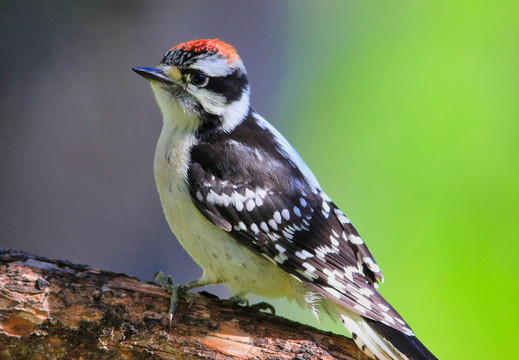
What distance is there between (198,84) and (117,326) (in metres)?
0.88

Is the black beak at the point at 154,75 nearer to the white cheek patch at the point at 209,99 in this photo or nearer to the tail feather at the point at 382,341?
the white cheek patch at the point at 209,99

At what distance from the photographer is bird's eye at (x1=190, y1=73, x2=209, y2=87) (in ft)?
6.15

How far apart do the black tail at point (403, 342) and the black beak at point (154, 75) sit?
43.3 inches

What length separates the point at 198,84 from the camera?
189cm

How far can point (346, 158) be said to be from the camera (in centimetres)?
289

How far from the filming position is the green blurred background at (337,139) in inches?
104

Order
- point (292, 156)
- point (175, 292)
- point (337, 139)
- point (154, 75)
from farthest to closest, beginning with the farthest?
point (337, 139) < point (292, 156) < point (154, 75) < point (175, 292)

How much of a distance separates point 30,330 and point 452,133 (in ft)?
7.25

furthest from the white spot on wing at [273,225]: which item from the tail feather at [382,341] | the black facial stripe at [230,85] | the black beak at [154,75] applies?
the black beak at [154,75]

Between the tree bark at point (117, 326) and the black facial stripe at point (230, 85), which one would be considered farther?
the black facial stripe at point (230, 85)

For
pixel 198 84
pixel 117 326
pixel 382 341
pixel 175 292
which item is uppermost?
pixel 198 84

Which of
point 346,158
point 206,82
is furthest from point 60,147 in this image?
point 346,158

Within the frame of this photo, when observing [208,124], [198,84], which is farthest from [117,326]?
[198,84]

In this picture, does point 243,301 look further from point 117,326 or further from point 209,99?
→ point 209,99
